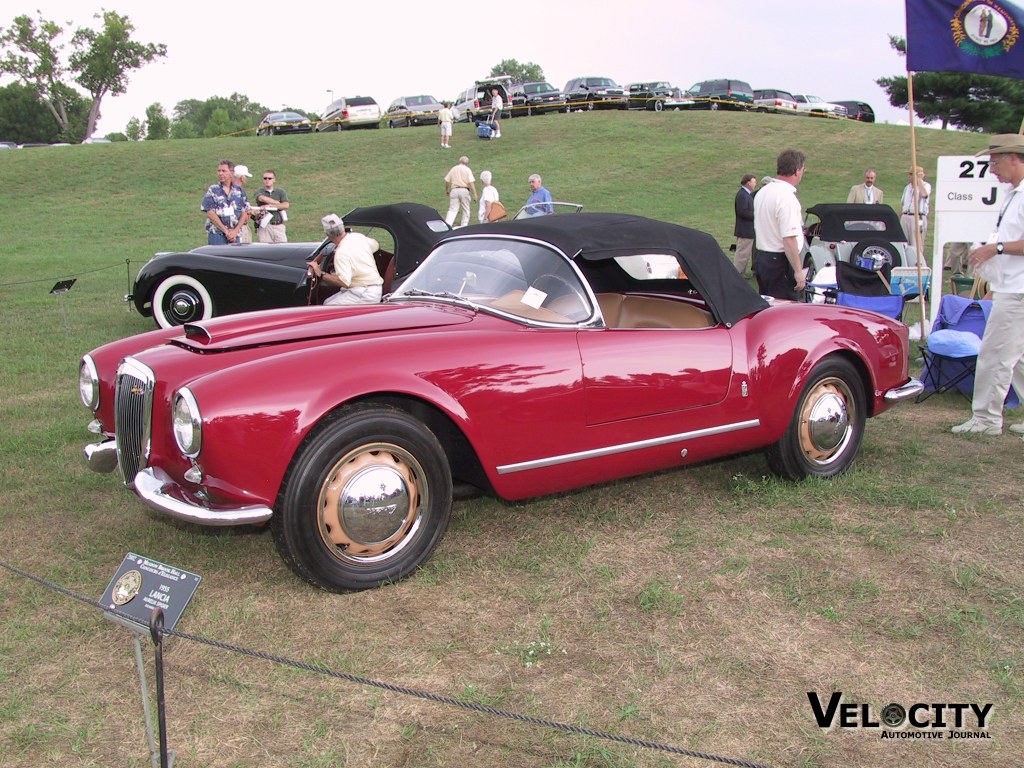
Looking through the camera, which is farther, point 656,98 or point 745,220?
point 656,98

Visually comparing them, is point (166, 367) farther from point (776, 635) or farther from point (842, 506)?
point (842, 506)

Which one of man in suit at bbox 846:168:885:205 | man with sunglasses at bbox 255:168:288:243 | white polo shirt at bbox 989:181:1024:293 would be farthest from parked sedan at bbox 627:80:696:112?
white polo shirt at bbox 989:181:1024:293

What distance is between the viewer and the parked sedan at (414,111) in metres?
39.1

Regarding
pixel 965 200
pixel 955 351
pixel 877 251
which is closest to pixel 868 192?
pixel 877 251

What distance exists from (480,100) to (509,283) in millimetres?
36956

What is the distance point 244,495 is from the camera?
11.0 feet

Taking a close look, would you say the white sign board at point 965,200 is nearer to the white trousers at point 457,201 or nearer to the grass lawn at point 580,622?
the grass lawn at point 580,622

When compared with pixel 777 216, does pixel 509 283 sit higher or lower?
lower

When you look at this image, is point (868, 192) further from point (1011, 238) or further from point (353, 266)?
point (353, 266)

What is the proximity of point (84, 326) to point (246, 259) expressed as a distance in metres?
2.30

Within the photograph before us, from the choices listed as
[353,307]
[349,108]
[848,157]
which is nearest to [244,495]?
[353,307]

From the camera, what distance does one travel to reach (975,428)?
6.07 m

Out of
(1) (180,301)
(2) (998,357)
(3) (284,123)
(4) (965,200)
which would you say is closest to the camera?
(2) (998,357)

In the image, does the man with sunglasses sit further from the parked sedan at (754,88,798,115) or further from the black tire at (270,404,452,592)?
the parked sedan at (754,88,798,115)
